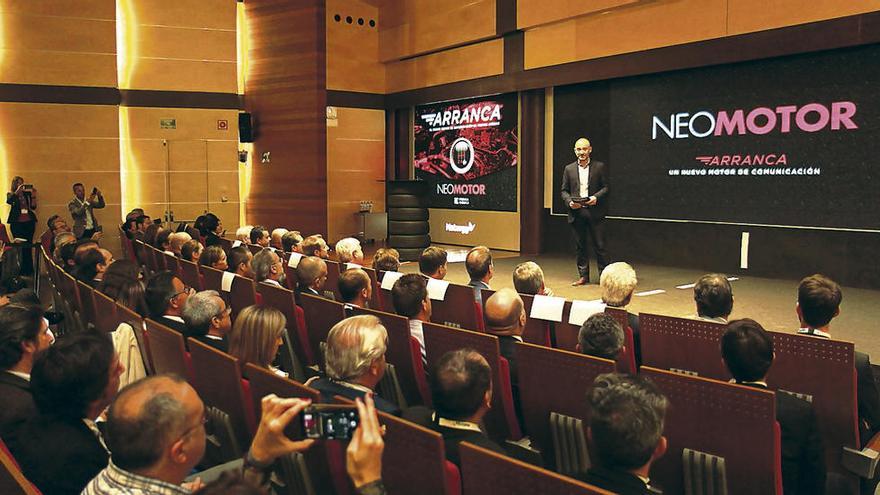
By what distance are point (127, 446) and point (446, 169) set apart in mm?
11089

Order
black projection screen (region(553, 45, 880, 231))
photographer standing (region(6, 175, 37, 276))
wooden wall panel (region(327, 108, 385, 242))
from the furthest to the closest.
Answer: wooden wall panel (region(327, 108, 385, 242))
photographer standing (region(6, 175, 37, 276))
black projection screen (region(553, 45, 880, 231))

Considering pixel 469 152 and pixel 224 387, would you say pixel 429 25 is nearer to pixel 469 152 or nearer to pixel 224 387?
pixel 469 152

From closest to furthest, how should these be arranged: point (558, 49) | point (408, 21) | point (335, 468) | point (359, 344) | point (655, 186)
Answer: point (335, 468)
point (359, 344)
point (655, 186)
point (558, 49)
point (408, 21)

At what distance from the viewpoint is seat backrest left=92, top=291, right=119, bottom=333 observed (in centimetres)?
360

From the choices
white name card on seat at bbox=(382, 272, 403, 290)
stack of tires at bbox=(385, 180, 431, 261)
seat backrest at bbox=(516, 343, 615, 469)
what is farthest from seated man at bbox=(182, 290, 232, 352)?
stack of tires at bbox=(385, 180, 431, 261)

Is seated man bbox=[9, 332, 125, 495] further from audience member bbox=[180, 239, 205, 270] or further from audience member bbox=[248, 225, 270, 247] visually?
audience member bbox=[248, 225, 270, 247]

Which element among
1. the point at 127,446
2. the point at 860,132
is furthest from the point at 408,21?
the point at 127,446

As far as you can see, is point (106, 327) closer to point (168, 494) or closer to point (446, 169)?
point (168, 494)

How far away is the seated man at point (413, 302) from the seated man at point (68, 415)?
61.4 inches

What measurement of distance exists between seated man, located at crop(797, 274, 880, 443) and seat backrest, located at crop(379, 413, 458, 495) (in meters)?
1.75

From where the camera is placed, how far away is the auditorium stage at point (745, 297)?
5387 millimetres

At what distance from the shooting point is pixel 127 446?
5.16 feet

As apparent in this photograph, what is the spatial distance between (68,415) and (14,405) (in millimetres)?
388

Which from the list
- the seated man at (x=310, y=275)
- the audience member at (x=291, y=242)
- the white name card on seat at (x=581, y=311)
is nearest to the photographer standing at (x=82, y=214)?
the audience member at (x=291, y=242)
